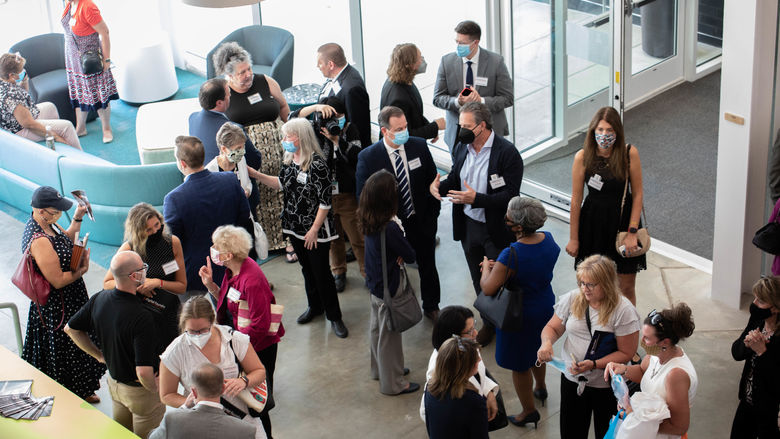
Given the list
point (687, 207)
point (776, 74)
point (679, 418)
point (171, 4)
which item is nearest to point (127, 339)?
point (679, 418)

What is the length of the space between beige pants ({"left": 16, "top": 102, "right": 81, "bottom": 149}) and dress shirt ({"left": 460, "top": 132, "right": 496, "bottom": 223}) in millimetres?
4360

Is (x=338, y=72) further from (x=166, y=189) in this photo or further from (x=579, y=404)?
(x=579, y=404)

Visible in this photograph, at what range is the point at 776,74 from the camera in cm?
532

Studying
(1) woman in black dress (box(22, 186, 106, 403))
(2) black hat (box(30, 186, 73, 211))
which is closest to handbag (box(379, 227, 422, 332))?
(1) woman in black dress (box(22, 186, 106, 403))

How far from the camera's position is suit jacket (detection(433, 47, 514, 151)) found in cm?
649

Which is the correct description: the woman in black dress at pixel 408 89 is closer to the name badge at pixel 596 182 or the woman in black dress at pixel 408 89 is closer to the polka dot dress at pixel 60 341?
the name badge at pixel 596 182

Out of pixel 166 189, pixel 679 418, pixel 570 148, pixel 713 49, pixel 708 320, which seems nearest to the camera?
pixel 679 418

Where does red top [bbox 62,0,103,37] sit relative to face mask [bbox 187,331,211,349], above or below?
above

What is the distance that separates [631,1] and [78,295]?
4.41 meters

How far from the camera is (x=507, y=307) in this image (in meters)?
4.44

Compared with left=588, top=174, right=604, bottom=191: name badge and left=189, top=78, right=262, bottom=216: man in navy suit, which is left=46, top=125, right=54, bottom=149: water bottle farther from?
left=588, top=174, right=604, bottom=191: name badge

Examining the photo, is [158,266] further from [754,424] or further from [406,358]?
[754,424]

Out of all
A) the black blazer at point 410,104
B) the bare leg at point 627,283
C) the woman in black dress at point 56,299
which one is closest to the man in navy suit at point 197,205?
the woman in black dress at point 56,299

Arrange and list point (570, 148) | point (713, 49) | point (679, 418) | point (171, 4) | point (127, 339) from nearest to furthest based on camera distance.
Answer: point (679, 418) < point (127, 339) < point (570, 148) < point (713, 49) < point (171, 4)
